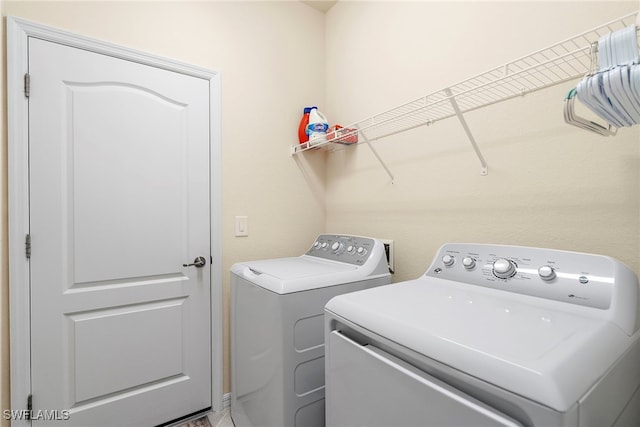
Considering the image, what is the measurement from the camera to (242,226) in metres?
2.02

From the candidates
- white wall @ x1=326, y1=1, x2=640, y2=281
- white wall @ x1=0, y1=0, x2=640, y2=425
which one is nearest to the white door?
white wall @ x1=0, y1=0, x2=640, y2=425

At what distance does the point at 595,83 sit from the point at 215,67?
6.26ft

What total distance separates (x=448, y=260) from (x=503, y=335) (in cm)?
58

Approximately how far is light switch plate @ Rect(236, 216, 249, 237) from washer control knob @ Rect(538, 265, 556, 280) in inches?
63.4

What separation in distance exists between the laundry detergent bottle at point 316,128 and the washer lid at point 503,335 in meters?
1.26

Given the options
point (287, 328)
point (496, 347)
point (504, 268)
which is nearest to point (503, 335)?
point (496, 347)

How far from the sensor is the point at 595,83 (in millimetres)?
731

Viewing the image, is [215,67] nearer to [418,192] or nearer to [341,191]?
[341,191]

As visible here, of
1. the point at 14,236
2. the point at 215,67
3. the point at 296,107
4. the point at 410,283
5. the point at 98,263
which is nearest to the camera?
the point at 410,283

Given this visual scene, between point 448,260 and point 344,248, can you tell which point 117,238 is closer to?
point 344,248

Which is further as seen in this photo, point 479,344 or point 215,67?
point 215,67

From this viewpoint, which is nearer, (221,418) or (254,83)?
(221,418)

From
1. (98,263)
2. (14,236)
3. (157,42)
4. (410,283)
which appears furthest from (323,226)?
(14,236)

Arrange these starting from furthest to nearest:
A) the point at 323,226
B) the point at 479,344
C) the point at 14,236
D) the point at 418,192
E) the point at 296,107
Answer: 1. the point at 323,226
2. the point at 296,107
3. the point at 418,192
4. the point at 14,236
5. the point at 479,344
